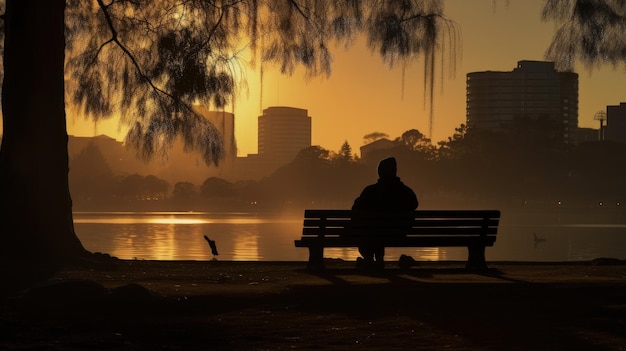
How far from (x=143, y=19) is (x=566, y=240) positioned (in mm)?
53168

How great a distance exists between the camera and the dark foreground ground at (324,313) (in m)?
8.13

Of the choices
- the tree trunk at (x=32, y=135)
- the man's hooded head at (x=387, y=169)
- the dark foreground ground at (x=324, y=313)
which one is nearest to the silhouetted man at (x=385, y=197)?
the man's hooded head at (x=387, y=169)

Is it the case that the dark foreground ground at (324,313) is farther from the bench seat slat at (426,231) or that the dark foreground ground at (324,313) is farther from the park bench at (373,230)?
the bench seat slat at (426,231)

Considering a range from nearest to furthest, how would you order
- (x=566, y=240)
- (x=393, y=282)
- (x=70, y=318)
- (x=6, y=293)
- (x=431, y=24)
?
(x=70, y=318)
(x=6, y=293)
(x=393, y=282)
(x=431, y=24)
(x=566, y=240)

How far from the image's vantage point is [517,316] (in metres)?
9.50

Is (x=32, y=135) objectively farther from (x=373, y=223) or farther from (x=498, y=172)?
(x=498, y=172)

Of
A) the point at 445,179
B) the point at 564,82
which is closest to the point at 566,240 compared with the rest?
the point at 564,82

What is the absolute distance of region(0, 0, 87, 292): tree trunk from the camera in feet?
49.8

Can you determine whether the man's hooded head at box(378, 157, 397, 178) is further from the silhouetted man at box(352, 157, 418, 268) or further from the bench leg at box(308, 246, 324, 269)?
the bench leg at box(308, 246, 324, 269)

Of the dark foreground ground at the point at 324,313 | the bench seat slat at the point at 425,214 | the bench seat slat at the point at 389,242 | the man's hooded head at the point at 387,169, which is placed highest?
the man's hooded head at the point at 387,169

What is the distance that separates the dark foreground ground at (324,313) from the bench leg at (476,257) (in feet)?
1.90

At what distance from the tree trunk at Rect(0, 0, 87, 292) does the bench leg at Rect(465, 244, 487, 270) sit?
5961mm

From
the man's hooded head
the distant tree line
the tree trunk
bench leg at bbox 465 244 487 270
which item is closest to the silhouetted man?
the man's hooded head

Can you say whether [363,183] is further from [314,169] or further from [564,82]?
[564,82]
